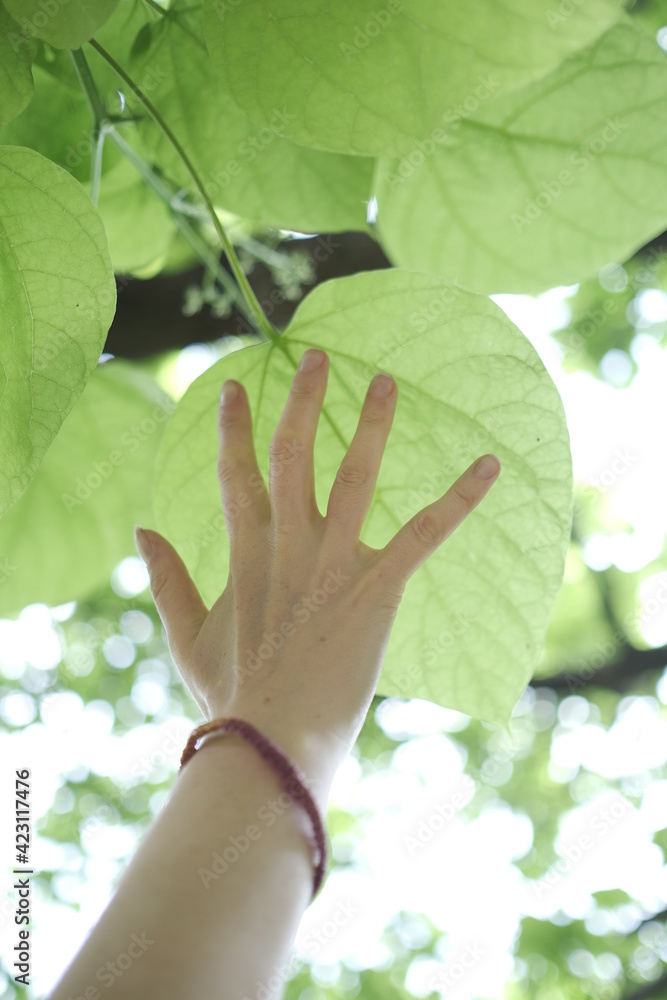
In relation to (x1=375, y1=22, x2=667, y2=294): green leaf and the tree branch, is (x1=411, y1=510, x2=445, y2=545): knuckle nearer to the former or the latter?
(x1=375, y1=22, x2=667, y2=294): green leaf

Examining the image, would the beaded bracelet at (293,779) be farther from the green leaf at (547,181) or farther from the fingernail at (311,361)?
the green leaf at (547,181)

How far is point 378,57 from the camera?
0.34 m

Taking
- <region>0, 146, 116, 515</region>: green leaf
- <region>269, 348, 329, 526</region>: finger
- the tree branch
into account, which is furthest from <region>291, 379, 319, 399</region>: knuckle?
the tree branch

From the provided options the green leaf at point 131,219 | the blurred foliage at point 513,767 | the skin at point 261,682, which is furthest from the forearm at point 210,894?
the blurred foliage at point 513,767

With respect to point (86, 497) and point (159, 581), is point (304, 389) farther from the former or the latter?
point (86, 497)

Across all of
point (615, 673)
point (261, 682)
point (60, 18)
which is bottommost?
point (615, 673)

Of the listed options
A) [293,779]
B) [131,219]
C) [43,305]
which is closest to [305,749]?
[293,779]

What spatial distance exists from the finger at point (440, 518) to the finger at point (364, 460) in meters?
0.03

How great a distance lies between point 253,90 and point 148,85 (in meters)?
0.13

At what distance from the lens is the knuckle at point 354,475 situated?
0.40 metres

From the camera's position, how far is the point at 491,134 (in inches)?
18.6

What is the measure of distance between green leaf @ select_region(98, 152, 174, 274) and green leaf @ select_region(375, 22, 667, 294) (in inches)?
8.5

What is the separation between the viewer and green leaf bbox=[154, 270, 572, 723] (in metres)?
0.42

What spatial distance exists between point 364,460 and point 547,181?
221mm
